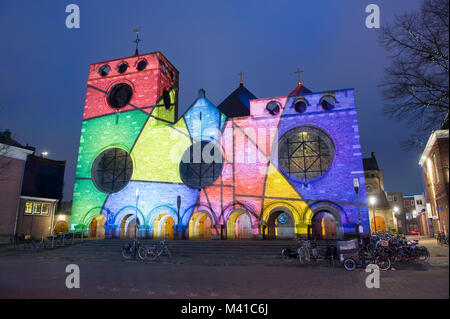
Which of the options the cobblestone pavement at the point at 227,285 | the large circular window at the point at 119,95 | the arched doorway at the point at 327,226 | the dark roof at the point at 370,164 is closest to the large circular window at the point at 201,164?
the large circular window at the point at 119,95

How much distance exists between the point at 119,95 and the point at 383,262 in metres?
24.4

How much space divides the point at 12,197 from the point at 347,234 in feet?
84.6

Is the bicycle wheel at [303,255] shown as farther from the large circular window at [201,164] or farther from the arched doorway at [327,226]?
the arched doorway at [327,226]

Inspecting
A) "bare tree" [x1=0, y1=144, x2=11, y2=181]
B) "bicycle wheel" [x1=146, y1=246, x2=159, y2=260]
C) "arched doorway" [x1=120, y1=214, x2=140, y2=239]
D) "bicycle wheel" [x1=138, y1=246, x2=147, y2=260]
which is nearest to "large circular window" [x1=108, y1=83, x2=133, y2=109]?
"bare tree" [x1=0, y1=144, x2=11, y2=181]

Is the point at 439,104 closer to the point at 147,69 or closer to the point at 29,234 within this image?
the point at 147,69

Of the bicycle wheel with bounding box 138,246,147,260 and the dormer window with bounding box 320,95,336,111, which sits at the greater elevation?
the dormer window with bounding box 320,95,336,111

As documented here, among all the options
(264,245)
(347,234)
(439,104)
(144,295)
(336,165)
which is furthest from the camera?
(336,165)

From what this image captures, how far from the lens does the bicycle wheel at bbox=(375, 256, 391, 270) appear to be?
1013 cm

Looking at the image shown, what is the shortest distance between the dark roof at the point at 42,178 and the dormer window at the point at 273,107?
22.2m

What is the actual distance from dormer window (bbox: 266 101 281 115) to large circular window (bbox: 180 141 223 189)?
4937 mm

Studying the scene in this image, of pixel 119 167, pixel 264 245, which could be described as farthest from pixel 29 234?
pixel 264 245

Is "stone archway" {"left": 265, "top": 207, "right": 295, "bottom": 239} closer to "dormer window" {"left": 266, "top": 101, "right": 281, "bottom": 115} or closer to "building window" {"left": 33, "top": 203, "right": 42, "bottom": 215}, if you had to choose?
"dormer window" {"left": 266, "top": 101, "right": 281, "bottom": 115}

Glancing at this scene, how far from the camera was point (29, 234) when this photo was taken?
25297 mm

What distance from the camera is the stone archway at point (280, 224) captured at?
1981 centimetres
